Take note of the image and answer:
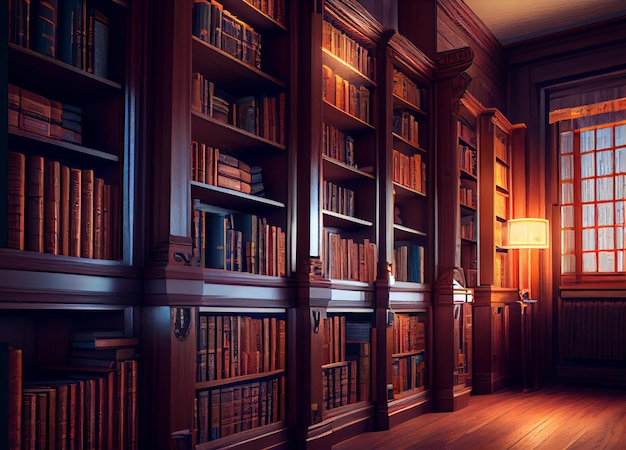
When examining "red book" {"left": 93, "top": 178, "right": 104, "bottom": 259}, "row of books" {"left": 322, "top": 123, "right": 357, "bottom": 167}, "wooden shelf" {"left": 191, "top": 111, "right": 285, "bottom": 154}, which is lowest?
"red book" {"left": 93, "top": 178, "right": 104, "bottom": 259}

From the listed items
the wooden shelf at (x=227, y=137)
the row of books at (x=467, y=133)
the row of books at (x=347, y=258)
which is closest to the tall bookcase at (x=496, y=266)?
the row of books at (x=467, y=133)

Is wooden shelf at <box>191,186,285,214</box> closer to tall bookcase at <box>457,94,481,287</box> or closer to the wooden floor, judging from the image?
the wooden floor

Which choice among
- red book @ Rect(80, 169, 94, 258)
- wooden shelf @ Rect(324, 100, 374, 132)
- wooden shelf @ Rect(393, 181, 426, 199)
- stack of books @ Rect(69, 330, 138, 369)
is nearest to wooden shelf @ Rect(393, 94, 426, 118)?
wooden shelf @ Rect(324, 100, 374, 132)

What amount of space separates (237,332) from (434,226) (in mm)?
2489

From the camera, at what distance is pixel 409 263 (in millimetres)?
5039

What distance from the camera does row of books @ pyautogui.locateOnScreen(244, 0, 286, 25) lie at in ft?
11.4

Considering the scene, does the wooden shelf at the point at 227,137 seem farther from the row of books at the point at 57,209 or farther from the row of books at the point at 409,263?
the row of books at the point at 409,263

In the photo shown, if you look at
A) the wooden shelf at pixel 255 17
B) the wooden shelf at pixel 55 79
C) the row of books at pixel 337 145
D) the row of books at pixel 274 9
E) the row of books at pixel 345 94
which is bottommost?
the wooden shelf at pixel 55 79

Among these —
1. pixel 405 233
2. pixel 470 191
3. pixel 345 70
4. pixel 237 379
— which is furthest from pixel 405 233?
pixel 237 379

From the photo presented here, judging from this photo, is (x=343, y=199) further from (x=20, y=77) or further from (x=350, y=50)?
(x=20, y=77)

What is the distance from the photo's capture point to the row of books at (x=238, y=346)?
2.94 metres

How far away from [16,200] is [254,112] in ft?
5.03

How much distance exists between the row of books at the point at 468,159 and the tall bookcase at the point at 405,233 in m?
0.81

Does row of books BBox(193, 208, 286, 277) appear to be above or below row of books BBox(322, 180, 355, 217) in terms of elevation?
below
